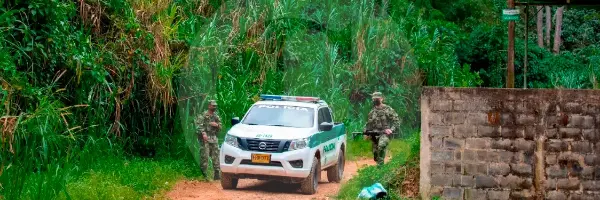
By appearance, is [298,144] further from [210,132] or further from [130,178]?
[130,178]

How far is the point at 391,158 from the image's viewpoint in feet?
34.3

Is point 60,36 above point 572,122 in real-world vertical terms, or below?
above

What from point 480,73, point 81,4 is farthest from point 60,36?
point 480,73

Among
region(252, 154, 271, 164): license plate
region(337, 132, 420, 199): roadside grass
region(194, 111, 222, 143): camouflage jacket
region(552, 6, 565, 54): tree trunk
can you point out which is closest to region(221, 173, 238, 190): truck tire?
region(252, 154, 271, 164): license plate

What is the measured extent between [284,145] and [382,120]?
1.67 meters

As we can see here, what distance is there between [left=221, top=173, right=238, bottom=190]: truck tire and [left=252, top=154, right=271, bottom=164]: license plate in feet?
1.52

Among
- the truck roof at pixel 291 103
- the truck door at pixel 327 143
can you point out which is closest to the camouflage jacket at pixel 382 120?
the truck door at pixel 327 143

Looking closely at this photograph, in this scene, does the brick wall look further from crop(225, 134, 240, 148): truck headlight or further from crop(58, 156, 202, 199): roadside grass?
crop(58, 156, 202, 199): roadside grass

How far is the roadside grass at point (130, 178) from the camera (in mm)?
9250

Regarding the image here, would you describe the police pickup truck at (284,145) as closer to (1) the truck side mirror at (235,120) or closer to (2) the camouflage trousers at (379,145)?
(1) the truck side mirror at (235,120)

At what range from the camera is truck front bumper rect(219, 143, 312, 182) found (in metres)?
9.88

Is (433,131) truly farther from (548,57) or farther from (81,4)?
(548,57)

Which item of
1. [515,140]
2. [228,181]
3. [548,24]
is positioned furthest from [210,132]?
[548,24]

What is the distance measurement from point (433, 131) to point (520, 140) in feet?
2.64
